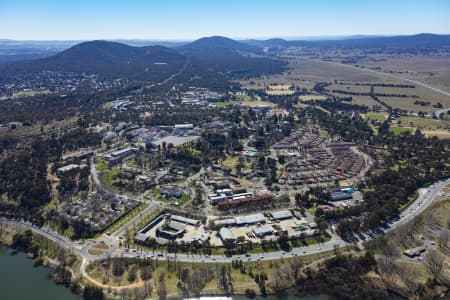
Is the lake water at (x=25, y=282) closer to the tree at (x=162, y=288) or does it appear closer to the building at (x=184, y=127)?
the tree at (x=162, y=288)

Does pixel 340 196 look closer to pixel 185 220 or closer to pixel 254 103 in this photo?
pixel 185 220

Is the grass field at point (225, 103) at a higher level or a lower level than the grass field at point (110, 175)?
higher

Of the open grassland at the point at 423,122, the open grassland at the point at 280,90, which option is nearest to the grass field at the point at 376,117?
the open grassland at the point at 423,122

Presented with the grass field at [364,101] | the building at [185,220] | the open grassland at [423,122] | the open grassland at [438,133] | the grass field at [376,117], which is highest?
the grass field at [364,101]

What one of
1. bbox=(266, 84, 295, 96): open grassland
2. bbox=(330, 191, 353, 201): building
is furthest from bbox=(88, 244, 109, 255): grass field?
bbox=(266, 84, 295, 96): open grassland

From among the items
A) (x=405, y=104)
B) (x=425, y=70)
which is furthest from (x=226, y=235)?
(x=425, y=70)

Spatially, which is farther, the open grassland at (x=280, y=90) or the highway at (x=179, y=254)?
the open grassland at (x=280, y=90)

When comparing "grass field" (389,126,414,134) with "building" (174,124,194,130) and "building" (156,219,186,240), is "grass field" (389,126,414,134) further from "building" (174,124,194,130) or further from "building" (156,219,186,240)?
"building" (156,219,186,240)

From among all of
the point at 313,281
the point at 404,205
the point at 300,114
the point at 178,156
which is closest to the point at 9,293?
the point at 313,281
